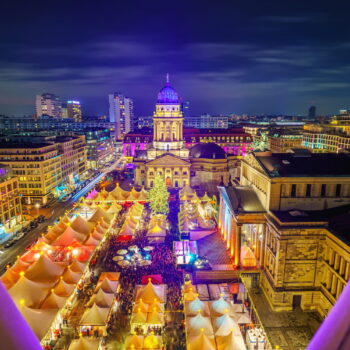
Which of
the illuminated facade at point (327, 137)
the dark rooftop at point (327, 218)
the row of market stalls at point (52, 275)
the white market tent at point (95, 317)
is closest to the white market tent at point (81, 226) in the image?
the row of market stalls at point (52, 275)

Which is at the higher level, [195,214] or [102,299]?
[102,299]

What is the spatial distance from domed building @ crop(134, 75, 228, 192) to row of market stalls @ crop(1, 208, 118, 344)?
48.1m

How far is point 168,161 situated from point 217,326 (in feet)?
222

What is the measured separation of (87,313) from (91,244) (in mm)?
14834

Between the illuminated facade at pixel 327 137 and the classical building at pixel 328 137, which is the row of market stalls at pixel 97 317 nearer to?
the illuminated facade at pixel 327 137

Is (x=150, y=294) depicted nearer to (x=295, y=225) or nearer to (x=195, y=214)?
(x=295, y=225)

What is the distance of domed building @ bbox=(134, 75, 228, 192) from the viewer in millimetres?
95375

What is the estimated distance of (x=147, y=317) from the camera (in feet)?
101

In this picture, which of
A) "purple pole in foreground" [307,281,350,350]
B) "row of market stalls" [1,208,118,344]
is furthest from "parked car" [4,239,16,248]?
"purple pole in foreground" [307,281,350,350]

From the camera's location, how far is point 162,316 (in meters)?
31.3

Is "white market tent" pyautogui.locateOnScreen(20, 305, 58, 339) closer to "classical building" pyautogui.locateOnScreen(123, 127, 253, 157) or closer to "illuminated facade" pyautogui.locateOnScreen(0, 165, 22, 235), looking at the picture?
"illuminated facade" pyautogui.locateOnScreen(0, 165, 22, 235)

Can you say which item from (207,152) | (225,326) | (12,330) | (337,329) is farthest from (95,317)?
(207,152)

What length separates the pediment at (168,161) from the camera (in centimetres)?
9350

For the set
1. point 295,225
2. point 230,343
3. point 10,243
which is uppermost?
point 295,225
